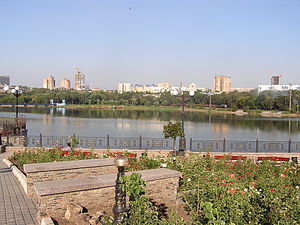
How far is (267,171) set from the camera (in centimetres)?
924

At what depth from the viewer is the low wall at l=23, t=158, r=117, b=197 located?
7.44m

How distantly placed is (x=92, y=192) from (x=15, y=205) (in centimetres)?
185

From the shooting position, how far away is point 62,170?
7668 millimetres

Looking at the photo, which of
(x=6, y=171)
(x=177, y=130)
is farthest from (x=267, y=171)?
(x=6, y=171)

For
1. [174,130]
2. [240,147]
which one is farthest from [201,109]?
[174,130]

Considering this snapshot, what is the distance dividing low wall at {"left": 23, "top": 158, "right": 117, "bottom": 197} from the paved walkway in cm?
38

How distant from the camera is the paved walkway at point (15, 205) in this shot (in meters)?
6.06

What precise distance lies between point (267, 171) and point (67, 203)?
573 cm

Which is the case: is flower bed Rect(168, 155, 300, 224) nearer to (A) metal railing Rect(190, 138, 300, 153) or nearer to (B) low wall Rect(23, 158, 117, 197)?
(B) low wall Rect(23, 158, 117, 197)

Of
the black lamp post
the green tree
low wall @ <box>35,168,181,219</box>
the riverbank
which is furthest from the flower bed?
the riverbank

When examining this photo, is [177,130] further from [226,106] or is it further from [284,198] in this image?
[226,106]

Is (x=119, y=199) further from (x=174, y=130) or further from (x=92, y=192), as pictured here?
(x=174, y=130)

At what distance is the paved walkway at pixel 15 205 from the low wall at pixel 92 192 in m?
0.53

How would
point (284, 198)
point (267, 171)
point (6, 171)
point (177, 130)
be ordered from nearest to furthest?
point (284, 198), point (267, 171), point (6, 171), point (177, 130)
